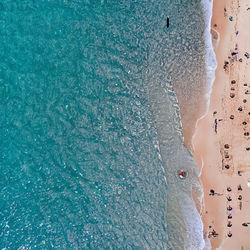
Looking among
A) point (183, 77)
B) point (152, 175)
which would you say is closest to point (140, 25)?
point (183, 77)

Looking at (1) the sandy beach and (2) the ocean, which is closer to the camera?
(1) the sandy beach

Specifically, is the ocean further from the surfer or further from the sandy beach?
the sandy beach

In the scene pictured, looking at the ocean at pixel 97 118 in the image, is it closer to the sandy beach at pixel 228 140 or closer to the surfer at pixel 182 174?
the surfer at pixel 182 174

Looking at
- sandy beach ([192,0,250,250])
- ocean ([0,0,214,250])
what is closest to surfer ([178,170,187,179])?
ocean ([0,0,214,250])

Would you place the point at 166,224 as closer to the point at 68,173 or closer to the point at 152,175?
the point at 152,175

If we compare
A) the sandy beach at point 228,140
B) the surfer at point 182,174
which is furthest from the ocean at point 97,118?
the sandy beach at point 228,140

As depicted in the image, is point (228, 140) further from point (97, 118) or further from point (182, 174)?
point (97, 118)
